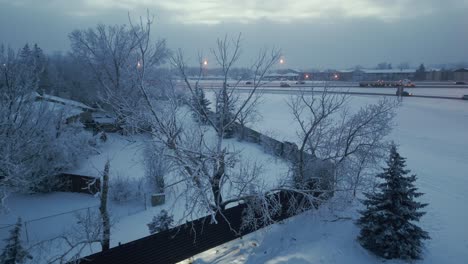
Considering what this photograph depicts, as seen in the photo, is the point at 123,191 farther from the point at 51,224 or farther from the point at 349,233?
the point at 349,233

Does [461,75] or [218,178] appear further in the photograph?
[461,75]

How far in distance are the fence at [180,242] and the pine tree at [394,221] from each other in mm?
2980

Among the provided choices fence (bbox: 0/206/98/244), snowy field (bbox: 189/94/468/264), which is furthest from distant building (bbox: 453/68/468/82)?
fence (bbox: 0/206/98/244)

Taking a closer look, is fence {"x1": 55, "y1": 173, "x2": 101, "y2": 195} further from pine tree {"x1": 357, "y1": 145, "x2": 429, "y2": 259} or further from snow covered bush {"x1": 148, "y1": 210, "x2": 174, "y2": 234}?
pine tree {"x1": 357, "y1": 145, "x2": 429, "y2": 259}

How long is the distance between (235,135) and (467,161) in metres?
15.6

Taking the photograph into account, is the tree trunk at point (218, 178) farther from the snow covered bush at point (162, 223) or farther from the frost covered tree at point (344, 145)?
the frost covered tree at point (344, 145)

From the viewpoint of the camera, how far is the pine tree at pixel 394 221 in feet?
26.4

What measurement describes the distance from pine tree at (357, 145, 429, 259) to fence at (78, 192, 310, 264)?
2980 millimetres

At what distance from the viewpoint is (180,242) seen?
28.2 feet

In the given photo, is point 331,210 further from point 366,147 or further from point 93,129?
point 93,129

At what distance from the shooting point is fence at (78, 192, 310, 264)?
762 cm

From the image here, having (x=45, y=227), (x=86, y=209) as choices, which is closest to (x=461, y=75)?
(x=86, y=209)

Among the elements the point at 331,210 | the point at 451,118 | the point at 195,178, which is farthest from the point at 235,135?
the point at 451,118

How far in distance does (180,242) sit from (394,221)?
608 centimetres
